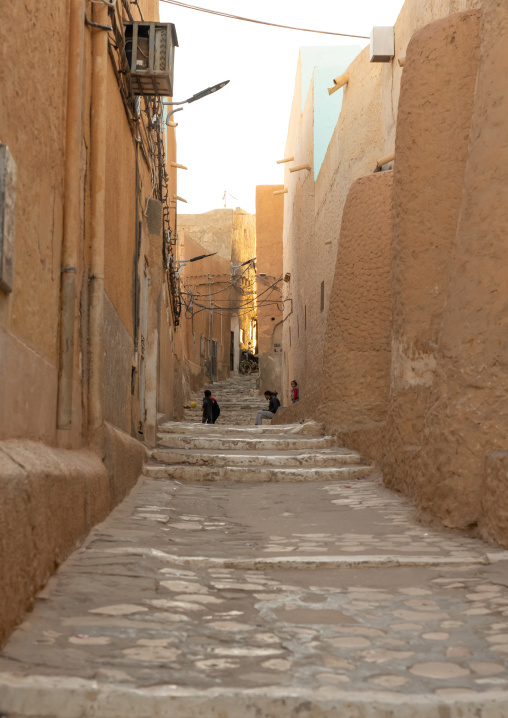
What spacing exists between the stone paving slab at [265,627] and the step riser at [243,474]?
2255 millimetres

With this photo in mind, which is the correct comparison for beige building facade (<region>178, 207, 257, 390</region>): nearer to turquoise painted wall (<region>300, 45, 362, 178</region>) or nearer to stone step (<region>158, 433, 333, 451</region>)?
turquoise painted wall (<region>300, 45, 362, 178</region>)

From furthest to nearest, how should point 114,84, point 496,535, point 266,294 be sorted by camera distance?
1. point 266,294
2. point 114,84
3. point 496,535

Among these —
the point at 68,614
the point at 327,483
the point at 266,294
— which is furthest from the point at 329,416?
the point at 266,294

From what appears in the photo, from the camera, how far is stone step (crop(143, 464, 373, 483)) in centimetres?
690

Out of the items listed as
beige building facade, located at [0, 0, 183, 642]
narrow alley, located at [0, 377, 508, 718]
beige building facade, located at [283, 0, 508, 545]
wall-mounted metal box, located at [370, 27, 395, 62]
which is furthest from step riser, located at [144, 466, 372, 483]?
wall-mounted metal box, located at [370, 27, 395, 62]

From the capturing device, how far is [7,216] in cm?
270

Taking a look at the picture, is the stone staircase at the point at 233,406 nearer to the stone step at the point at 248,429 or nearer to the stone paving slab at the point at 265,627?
the stone step at the point at 248,429

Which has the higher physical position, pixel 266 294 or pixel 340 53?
pixel 340 53

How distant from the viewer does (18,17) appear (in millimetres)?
2961

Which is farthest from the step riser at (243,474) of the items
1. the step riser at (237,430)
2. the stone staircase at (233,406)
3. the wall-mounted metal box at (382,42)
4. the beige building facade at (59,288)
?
the stone staircase at (233,406)

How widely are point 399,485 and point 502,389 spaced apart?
200cm

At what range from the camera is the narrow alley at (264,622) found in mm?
1939

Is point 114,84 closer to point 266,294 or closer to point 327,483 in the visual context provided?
point 327,483

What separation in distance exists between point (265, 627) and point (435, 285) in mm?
3709
